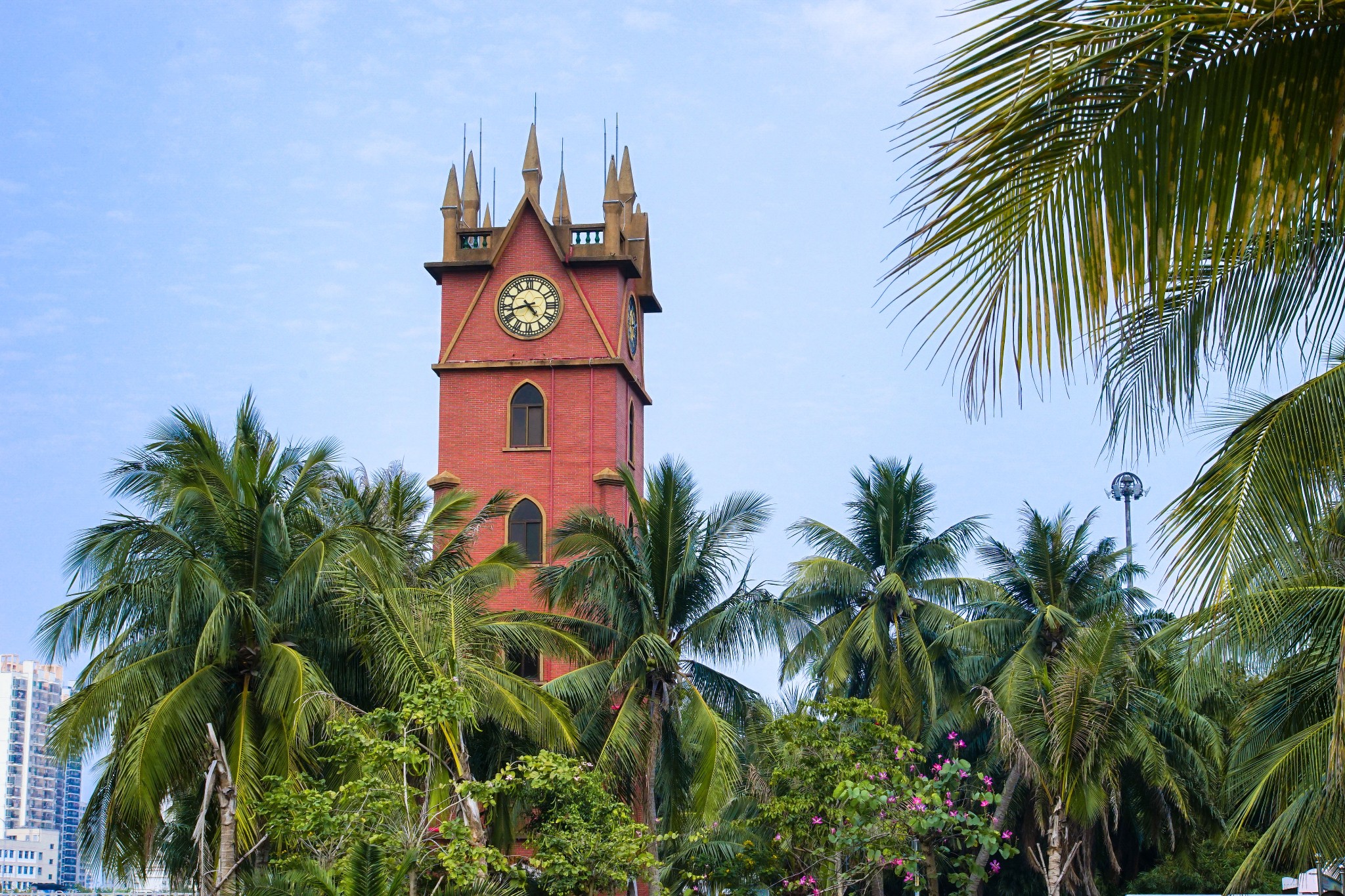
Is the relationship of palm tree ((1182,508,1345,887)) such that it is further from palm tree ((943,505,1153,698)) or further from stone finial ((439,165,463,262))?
stone finial ((439,165,463,262))

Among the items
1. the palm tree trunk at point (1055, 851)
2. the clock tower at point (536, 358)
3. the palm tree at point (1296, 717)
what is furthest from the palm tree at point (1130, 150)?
the clock tower at point (536, 358)

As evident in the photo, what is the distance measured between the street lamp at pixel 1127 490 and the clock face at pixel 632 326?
18851 millimetres

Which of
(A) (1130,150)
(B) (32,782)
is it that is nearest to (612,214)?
(A) (1130,150)

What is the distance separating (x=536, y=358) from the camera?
40.2 metres

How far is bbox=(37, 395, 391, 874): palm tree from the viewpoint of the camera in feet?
66.4

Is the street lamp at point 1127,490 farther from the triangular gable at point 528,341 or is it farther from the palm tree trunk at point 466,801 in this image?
the palm tree trunk at point 466,801

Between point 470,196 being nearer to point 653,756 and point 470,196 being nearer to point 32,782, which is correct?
point 653,756

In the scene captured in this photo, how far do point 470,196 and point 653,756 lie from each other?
18782 millimetres

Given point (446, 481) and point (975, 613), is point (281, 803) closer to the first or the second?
point (446, 481)

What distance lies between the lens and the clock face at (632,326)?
41250 millimetres

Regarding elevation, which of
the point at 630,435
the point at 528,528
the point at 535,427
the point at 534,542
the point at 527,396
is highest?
the point at 527,396

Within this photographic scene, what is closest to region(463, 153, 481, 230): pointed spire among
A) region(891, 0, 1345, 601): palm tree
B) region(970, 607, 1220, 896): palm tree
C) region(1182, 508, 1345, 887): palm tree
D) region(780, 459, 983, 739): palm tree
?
region(780, 459, 983, 739): palm tree

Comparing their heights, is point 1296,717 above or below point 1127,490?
below

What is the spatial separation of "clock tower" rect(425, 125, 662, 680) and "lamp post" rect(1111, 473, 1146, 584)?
1992 cm
